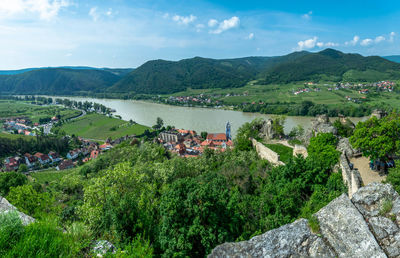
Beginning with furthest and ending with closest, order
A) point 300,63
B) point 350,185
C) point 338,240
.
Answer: point 300,63 → point 350,185 → point 338,240

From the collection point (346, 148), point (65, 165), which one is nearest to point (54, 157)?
point (65, 165)

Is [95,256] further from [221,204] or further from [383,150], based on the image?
[383,150]

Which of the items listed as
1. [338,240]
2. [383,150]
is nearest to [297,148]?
[383,150]

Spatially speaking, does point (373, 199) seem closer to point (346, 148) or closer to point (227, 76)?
point (346, 148)

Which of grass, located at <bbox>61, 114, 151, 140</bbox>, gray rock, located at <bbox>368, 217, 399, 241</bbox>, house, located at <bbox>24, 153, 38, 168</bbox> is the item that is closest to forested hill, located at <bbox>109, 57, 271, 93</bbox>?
grass, located at <bbox>61, 114, 151, 140</bbox>

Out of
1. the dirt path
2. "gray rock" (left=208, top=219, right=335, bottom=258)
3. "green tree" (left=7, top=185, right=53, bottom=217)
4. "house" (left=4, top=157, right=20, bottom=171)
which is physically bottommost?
"house" (left=4, top=157, right=20, bottom=171)

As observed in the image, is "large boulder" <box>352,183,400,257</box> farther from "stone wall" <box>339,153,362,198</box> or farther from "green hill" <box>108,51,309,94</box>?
"green hill" <box>108,51,309,94</box>

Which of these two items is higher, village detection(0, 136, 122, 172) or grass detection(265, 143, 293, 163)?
grass detection(265, 143, 293, 163)
